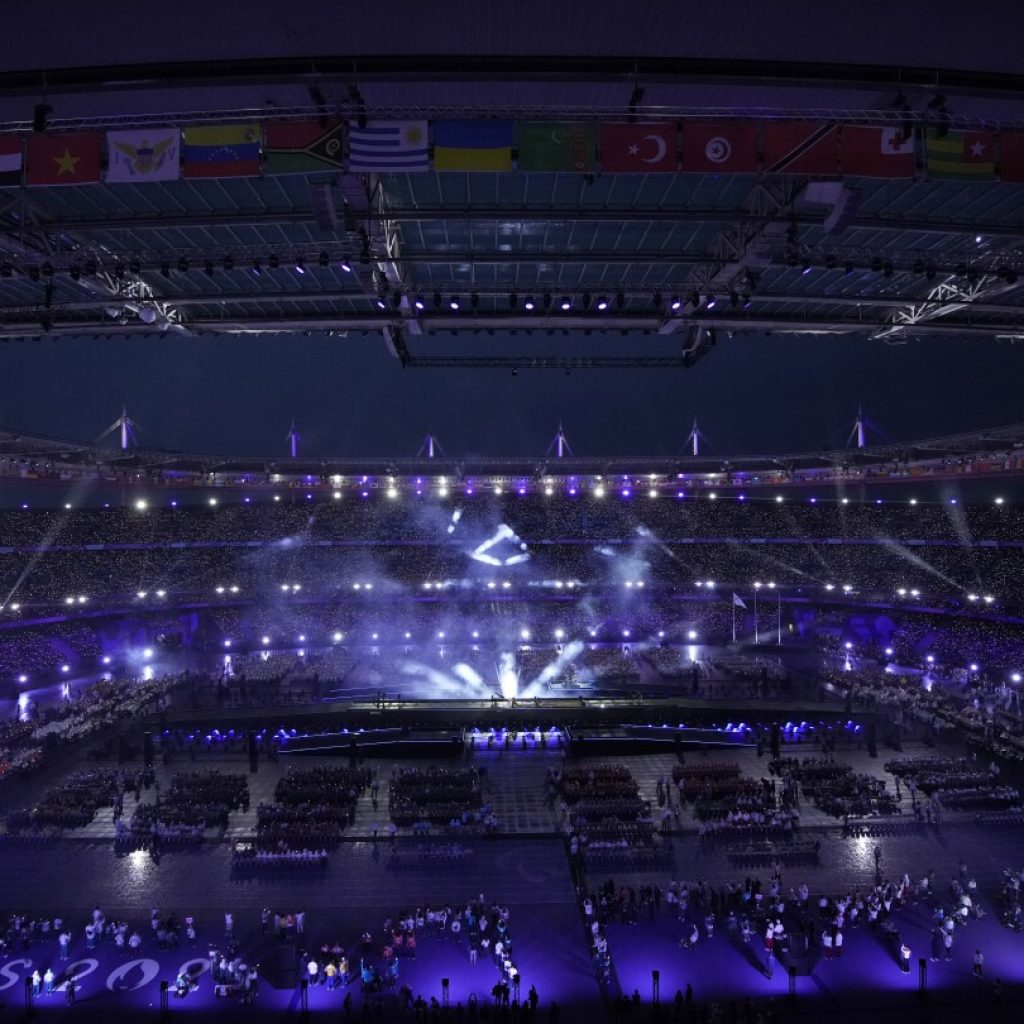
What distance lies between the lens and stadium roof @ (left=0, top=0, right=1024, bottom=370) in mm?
7699

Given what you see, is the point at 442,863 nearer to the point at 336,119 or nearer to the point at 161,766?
the point at 161,766

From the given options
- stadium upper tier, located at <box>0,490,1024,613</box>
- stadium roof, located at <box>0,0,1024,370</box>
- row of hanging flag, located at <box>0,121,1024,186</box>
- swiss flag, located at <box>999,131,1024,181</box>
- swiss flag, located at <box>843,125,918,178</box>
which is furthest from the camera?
stadium upper tier, located at <box>0,490,1024,613</box>

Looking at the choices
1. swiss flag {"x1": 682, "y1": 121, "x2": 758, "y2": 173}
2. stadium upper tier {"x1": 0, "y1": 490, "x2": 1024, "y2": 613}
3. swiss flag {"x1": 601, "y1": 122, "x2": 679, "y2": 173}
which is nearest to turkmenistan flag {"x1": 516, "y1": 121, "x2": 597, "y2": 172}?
swiss flag {"x1": 601, "y1": 122, "x2": 679, "y2": 173}

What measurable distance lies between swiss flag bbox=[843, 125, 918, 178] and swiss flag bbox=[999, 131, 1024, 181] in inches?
58.3

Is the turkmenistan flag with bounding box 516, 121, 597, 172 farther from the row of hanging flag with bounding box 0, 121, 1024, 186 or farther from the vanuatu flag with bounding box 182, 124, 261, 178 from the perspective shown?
the vanuatu flag with bounding box 182, 124, 261, 178

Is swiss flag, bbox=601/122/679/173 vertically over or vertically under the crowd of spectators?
over

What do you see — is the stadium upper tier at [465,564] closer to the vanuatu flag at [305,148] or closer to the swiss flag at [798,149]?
the swiss flag at [798,149]

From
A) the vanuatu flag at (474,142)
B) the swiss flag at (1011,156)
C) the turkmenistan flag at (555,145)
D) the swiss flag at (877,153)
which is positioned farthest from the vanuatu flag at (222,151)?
the swiss flag at (1011,156)

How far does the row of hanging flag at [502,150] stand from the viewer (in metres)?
8.70

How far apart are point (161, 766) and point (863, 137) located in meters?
27.2

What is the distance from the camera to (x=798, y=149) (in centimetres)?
907

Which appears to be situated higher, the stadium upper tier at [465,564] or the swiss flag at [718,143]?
the swiss flag at [718,143]

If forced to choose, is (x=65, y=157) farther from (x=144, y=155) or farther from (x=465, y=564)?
(x=465, y=564)

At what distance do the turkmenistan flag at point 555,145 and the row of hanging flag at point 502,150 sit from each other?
0.05 feet
